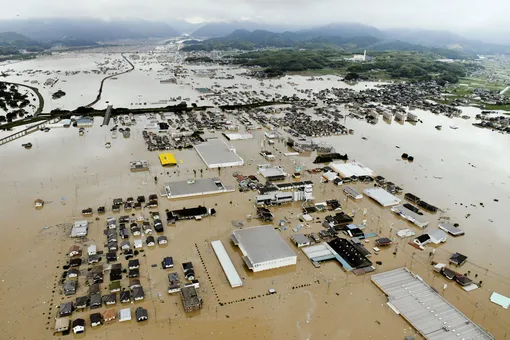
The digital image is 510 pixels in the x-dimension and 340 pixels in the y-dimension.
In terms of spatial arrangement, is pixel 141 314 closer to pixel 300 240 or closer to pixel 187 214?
pixel 187 214

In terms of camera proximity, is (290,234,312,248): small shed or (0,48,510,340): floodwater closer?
(0,48,510,340): floodwater

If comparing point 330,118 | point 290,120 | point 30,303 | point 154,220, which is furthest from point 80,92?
point 30,303

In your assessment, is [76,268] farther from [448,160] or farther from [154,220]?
[448,160]

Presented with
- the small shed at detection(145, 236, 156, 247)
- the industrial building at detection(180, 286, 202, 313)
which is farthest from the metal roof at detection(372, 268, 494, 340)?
the small shed at detection(145, 236, 156, 247)

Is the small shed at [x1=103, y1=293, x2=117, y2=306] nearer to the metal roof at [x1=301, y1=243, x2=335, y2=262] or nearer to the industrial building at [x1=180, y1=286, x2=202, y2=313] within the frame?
the industrial building at [x1=180, y1=286, x2=202, y2=313]

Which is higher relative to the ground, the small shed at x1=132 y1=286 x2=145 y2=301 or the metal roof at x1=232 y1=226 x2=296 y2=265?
the metal roof at x1=232 y1=226 x2=296 y2=265

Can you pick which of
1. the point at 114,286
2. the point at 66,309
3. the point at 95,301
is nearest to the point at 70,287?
the point at 66,309
